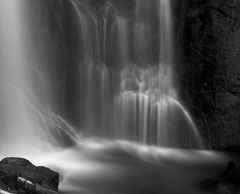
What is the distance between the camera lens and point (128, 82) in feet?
61.8

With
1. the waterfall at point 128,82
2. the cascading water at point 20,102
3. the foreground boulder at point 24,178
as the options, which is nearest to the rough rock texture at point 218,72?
the waterfall at point 128,82

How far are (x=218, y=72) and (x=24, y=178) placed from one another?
1011 centimetres

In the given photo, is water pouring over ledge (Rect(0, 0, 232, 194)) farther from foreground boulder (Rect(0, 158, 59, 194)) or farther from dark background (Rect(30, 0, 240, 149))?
foreground boulder (Rect(0, 158, 59, 194))

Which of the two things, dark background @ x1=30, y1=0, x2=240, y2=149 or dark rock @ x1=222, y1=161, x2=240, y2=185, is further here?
dark background @ x1=30, y1=0, x2=240, y2=149

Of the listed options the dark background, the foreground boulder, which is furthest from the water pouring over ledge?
the foreground boulder

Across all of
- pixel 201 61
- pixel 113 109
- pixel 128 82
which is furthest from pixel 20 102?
pixel 201 61

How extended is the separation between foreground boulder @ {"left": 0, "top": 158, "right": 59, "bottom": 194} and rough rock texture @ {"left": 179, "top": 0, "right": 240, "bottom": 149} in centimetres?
833

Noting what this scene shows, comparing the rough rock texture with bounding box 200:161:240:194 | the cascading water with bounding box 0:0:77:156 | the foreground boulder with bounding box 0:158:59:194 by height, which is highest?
the cascading water with bounding box 0:0:77:156

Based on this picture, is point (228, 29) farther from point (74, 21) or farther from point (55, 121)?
point (55, 121)

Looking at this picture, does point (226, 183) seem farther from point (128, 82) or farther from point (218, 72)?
point (128, 82)

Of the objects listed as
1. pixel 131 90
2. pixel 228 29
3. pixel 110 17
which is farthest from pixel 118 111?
pixel 228 29

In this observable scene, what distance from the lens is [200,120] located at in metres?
18.4

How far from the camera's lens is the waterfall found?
59.4ft

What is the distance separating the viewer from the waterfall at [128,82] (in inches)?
713
